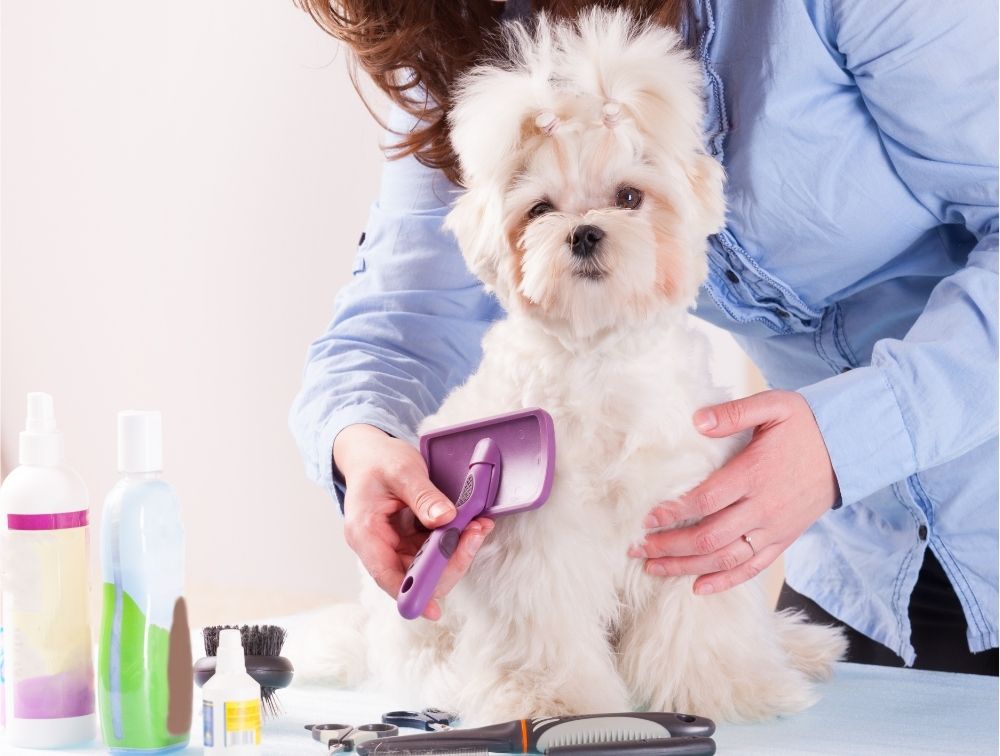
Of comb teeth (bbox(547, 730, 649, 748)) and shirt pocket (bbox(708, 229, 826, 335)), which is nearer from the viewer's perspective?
comb teeth (bbox(547, 730, 649, 748))

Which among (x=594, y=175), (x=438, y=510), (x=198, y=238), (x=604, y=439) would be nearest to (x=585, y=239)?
(x=594, y=175)

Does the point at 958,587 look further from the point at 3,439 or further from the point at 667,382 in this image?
the point at 3,439

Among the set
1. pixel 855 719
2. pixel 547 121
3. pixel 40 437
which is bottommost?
pixel 855 719

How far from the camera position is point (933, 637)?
1.63m

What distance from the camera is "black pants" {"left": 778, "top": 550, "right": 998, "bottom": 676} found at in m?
1.60

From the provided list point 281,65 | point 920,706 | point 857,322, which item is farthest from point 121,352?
point 920,706

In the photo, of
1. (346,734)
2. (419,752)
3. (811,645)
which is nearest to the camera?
(419,752)

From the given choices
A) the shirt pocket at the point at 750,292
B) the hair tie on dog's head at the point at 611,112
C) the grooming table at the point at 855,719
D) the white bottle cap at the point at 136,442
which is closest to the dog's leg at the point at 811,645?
the grooming table at the point at 855,719

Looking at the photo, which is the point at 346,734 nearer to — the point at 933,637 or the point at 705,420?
the point at 705,420

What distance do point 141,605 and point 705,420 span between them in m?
0.58

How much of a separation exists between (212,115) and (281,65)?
0.32m

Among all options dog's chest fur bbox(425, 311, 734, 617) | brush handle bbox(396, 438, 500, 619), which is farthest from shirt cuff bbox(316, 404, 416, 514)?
brush handle bbox(396, 438, 500, 619)

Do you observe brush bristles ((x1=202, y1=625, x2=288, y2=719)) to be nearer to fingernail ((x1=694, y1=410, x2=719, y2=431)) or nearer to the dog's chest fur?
the dog's chest fur

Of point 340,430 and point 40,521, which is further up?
point 340,430
